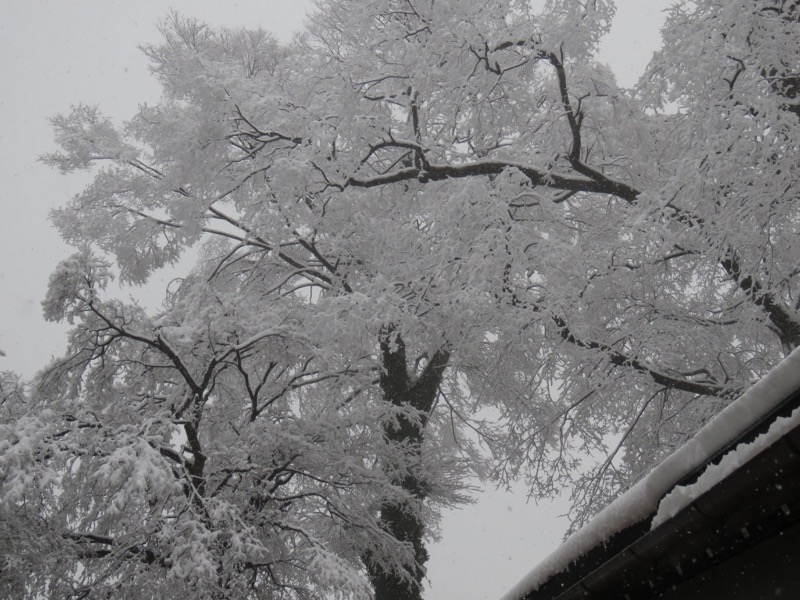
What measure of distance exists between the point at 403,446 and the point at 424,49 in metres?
4.90

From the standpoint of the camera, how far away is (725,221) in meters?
5.17

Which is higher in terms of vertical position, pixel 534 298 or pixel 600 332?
pixel 534 298

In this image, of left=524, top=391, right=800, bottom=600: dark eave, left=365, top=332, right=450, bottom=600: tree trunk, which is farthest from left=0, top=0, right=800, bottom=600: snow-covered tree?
left=524, top=391, right=800, bottom=600: dark eave

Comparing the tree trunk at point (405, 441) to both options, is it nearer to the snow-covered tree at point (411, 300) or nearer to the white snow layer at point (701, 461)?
the snow-covered tree at point (411, 300)

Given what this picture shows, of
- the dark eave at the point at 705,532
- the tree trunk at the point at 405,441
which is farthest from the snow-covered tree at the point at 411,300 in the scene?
the dark eave at the point at 705,532

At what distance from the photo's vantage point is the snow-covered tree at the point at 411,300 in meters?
5.41

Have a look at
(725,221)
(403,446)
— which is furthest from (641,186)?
(403,446)

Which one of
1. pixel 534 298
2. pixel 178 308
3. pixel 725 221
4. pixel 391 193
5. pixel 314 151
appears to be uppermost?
pixel 391 193

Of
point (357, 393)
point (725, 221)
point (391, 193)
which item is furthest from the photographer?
point (391, 193)

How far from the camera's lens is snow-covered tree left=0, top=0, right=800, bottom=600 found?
5406mm

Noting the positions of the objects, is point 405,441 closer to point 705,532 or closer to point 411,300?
point 411,300

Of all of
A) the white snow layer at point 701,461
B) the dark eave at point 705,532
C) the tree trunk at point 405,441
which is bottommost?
the dark eave at point 705,532

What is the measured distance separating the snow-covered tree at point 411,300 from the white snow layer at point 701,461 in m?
3.25

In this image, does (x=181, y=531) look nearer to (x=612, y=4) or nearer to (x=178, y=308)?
(x=178, y=308)
